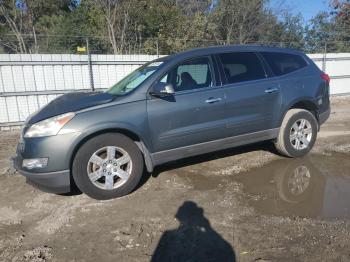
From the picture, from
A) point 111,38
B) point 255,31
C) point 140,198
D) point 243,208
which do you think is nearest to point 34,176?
point 140,198

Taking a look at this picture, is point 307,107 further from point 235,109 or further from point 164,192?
point 164,192

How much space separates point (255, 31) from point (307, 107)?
48.9 ft

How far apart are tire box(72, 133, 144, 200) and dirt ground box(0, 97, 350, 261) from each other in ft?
0.54

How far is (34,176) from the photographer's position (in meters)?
4.10

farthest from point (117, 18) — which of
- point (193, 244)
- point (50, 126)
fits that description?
point (193, 244)

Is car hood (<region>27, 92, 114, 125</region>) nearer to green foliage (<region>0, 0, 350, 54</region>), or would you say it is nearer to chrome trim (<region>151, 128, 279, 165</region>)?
chrome trim (<region>151, 128, 279, 165</region>)

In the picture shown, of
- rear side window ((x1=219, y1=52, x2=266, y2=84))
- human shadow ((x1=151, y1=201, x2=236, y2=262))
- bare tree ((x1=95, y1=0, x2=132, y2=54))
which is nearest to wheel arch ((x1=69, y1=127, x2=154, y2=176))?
human shadow ((x1=151, y1=201, x2=236, y2=262))

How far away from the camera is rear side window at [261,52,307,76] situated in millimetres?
5504

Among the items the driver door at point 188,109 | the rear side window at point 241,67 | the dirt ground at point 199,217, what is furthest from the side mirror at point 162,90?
the dirt ground at point 199,217

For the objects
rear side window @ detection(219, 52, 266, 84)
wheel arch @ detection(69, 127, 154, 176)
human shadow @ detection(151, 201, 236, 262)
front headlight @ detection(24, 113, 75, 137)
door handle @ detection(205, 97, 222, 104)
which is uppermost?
rear side window @ detection(219, 52, 266, 84)

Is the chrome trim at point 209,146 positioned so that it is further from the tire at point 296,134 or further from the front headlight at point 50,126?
the front headlight at point 50,126

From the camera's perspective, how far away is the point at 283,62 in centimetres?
567

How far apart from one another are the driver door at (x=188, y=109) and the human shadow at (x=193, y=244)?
1.18 meters

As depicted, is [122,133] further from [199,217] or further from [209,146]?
[199,217]
